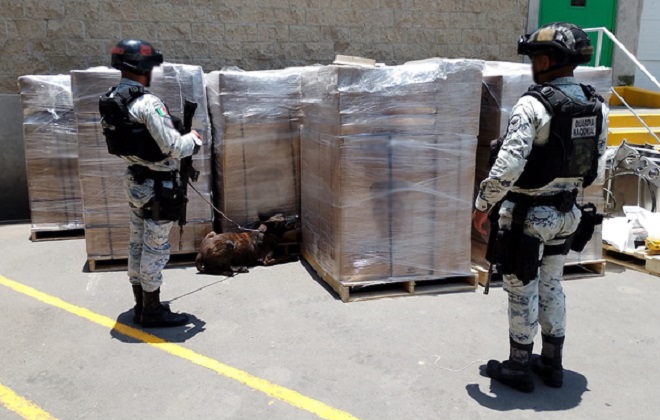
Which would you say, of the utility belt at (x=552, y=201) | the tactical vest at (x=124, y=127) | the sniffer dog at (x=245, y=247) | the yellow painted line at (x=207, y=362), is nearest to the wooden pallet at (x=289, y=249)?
the sniffer dog at (x=245, y=247)

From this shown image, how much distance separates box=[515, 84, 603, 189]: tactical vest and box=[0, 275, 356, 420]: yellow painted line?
1.74 meters

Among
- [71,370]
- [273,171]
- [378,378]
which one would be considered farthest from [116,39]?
[378,378]

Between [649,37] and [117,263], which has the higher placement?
[649,37]

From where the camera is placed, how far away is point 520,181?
3.32 metres

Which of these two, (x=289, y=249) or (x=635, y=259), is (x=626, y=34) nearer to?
(x=635, y=259)

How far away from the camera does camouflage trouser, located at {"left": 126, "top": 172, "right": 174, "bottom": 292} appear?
13.9ft

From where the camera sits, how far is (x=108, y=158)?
5684 millimetres

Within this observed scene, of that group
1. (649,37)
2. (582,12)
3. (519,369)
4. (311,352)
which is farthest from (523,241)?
(649,37)

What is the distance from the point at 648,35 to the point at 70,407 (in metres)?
11.1

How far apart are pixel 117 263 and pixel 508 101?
162 inches

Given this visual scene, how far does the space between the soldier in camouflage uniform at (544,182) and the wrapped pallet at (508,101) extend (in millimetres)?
1762

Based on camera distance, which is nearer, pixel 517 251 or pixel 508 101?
pixel 517 251

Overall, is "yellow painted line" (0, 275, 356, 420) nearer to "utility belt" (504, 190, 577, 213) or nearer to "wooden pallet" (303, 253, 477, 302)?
"wooden pallet" (303, 253, 477, 302)

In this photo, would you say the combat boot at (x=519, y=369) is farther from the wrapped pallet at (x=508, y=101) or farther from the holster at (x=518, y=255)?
the wrapped pallet at (x=508, y=101)
